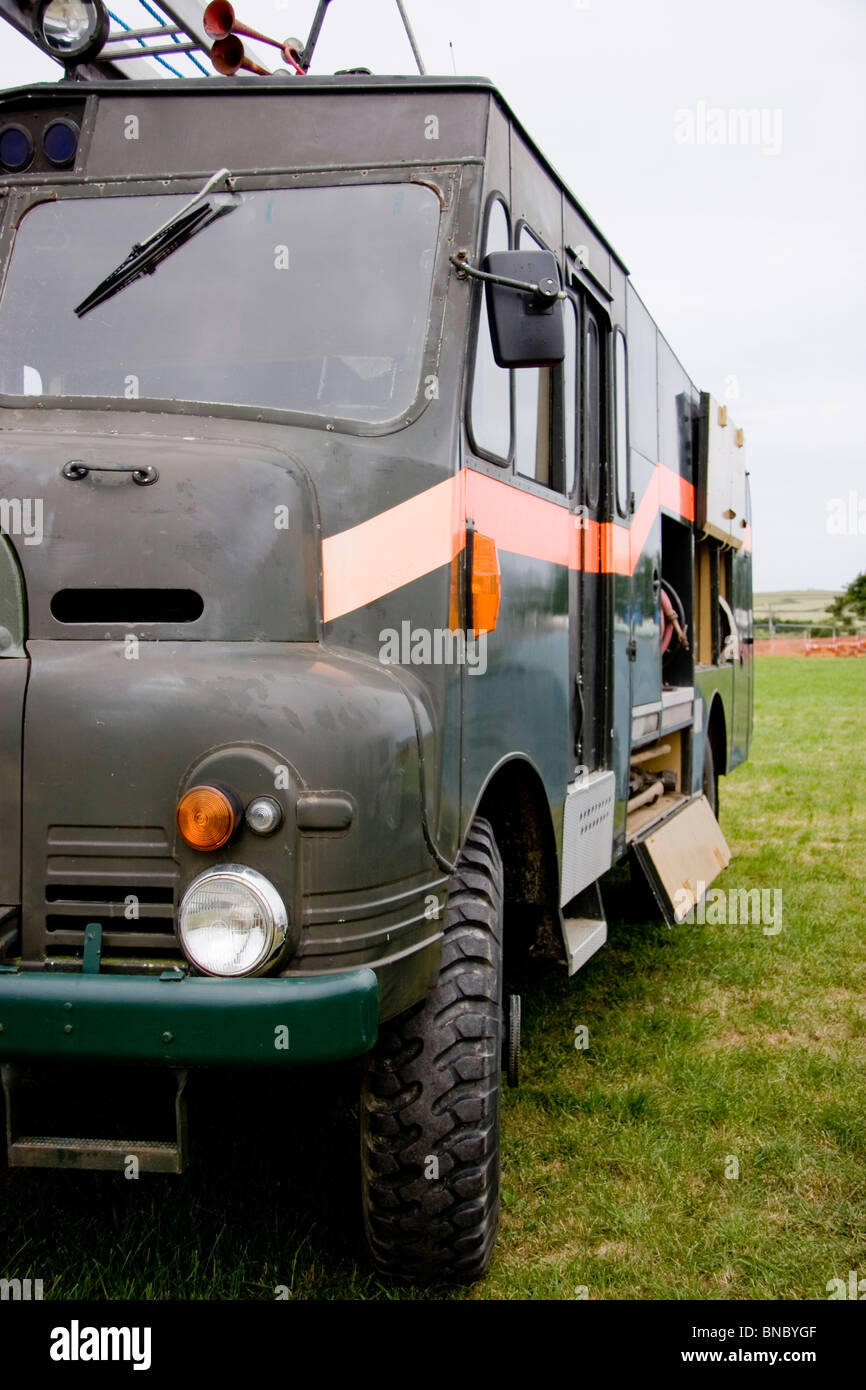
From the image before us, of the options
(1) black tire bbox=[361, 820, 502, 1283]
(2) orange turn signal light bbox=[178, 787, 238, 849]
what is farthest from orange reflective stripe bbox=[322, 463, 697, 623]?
(1) black tire bbox=[361, 820, 502, 1283]

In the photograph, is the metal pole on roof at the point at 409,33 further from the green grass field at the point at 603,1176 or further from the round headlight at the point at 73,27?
the green grass field at the point at 603,1176

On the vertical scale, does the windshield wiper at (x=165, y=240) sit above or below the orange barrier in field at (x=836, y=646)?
above

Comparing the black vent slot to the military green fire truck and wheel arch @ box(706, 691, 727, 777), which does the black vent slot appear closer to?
the military green fire truck

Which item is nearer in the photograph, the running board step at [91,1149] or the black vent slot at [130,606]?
the running board step at [91,1149]

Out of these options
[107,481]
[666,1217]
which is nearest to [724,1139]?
[666,1217]

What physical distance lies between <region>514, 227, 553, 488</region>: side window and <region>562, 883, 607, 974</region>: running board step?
1.55m

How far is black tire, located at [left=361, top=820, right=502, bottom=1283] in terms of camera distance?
10.6 feet

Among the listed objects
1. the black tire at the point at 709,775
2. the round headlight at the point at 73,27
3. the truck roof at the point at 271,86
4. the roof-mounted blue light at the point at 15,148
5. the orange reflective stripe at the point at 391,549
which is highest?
the round headlight at the point at 73,27

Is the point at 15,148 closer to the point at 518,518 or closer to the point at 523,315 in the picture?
the point at 523,315

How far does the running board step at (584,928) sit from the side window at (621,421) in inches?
66.8

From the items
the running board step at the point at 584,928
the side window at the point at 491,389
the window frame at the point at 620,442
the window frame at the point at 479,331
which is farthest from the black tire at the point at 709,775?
the window frame at the point at 479,331

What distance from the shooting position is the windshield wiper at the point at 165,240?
3.54 m

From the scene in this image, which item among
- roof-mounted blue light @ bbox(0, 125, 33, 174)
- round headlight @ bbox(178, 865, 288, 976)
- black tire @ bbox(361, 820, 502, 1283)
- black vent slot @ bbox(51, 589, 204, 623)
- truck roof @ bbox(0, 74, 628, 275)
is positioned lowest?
black tire @ bbox(361, 820, 502, 1283)
